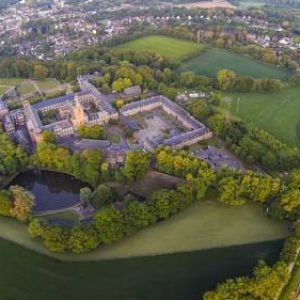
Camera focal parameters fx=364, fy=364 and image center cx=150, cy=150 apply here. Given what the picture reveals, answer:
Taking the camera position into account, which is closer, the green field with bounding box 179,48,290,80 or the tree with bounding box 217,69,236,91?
the tree with bounding box 217,69,236,91

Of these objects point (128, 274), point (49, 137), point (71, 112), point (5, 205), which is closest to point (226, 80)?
point (71, 112)

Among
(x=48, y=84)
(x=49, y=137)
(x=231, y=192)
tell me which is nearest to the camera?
(x=231, y=192)

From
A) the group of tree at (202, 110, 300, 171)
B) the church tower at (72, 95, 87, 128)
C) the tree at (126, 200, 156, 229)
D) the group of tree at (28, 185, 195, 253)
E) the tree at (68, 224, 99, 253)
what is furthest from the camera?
the church tower at (72, 95, 87, 128)

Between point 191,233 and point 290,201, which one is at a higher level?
point 290,201

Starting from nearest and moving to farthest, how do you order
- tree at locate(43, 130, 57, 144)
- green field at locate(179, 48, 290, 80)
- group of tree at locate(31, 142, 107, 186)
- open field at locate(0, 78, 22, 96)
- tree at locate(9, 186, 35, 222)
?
tree at locate(9, 186, 35, 222)
group of tree at locate(31, 142, 107, 186)
tree at locate(43, 130, 57, 144)
open field at locate(0, 78, 22, 96)
green field at locate(179, 48, 290, 80)

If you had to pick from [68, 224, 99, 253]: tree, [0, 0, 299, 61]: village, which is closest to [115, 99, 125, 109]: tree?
[68, 224, 99, 253]: tree

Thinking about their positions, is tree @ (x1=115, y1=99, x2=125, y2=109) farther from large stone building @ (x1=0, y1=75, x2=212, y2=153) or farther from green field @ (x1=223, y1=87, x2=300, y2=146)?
green field @ (x1=223, y1=87, x2=300, y2=146)

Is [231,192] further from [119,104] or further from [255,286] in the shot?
[119,104]
